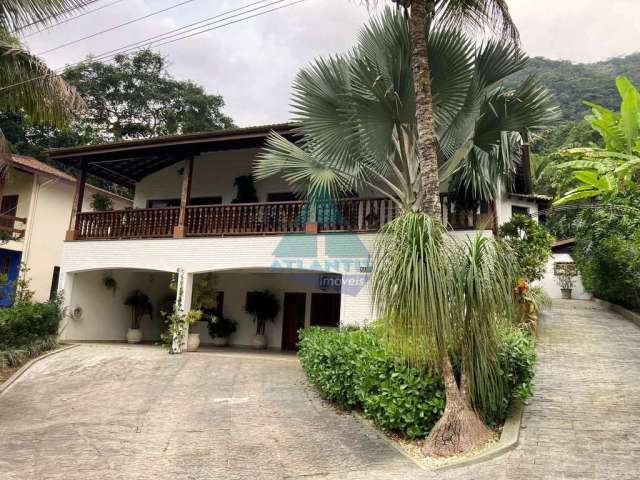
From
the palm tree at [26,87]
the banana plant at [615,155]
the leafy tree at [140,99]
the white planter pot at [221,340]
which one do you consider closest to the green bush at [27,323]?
the palm tree at [26,87]

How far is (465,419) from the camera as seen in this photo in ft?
20.2

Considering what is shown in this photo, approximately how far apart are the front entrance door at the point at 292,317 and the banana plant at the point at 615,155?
355 inches

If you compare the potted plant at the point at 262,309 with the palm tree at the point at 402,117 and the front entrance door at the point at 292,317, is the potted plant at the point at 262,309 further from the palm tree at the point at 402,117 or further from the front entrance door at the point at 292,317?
the palm tree at the point at 402,117

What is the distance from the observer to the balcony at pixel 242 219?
11.2 meters

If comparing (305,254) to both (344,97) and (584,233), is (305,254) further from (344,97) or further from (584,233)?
(584,233)

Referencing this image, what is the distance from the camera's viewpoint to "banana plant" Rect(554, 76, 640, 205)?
6121 mm

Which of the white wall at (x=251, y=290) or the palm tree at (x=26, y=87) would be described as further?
the white wall at (x=251, y=290)

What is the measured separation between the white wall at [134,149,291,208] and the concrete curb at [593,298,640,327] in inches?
409

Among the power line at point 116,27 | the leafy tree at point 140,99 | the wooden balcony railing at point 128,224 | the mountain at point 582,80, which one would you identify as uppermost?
the mountain at point 582,80

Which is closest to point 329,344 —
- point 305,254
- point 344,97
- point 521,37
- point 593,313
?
point 305,254

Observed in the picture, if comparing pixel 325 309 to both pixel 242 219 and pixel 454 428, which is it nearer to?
pixel 242 219

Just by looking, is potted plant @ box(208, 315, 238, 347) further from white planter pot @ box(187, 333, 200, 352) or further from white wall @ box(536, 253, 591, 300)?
white wall @ box(536, 253, 591, 300)

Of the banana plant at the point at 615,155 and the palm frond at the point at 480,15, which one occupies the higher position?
the palm frond at the point at 480,15

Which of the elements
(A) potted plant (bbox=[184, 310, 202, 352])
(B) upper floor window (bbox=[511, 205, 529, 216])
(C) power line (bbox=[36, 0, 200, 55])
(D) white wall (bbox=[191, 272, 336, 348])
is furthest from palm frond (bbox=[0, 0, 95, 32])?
(B) upper floor window (bbox=[511, 205, 529, 216])
